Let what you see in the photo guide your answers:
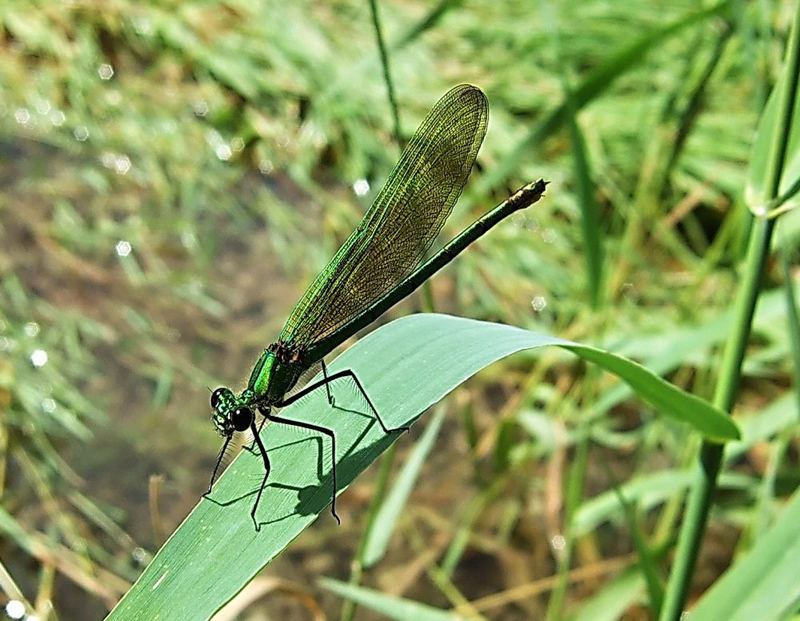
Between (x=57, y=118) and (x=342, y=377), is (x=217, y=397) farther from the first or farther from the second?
(x=57, y=118)

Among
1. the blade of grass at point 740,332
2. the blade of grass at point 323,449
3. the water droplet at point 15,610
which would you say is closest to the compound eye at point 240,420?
the blade of grass at point 323,449

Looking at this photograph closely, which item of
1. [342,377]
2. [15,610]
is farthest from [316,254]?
[342,377]

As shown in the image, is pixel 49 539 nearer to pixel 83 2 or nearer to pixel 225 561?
pixel 225 561

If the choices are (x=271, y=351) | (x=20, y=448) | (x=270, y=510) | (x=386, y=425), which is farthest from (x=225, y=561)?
(x=20, y=448)

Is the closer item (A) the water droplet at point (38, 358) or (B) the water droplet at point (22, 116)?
(A) the water droplet at point (38, 358)

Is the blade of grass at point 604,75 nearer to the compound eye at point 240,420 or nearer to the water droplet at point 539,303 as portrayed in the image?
the compound eye at point 240,420

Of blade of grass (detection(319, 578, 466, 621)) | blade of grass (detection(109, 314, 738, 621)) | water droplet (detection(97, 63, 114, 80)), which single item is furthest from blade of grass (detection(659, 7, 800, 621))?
water droplet (detection(97, 63, 114, 80))
